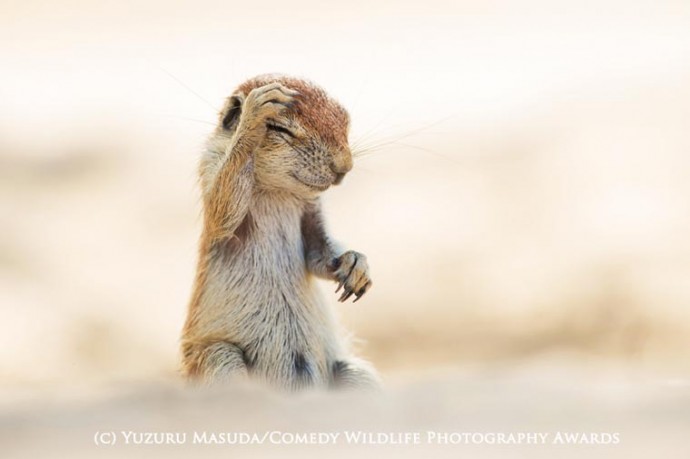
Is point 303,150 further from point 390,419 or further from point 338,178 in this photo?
point 390,419

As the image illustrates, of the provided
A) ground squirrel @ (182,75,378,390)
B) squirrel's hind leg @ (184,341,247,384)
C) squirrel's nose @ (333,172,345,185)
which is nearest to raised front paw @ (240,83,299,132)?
ground squirrel @ (182,75,378,390)

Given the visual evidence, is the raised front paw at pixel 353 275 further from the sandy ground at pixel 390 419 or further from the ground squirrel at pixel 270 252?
the sandy ground at pixel 390 419

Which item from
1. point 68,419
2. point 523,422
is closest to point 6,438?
point 68,419

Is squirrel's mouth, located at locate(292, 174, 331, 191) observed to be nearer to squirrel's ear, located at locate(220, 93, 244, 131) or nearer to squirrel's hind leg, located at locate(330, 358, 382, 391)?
squirrel's ear, located at locate(220, 93, 244, 131)

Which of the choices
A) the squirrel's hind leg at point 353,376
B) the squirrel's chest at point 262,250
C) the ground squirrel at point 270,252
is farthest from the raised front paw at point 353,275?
the squirrel's hind leg at point 353,376

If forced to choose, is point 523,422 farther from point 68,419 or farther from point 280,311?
point 280,311

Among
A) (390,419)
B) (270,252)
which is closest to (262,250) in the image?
(270,252)
